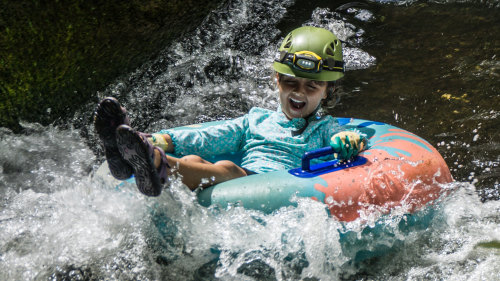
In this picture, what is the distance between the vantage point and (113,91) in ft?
18.5

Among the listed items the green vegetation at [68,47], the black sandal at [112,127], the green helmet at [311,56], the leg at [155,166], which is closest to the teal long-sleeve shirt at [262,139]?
the green helmet at [311,56]

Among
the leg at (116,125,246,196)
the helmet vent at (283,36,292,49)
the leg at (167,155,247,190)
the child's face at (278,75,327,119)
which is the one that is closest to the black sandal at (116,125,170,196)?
the leg at (116,125,246,196)

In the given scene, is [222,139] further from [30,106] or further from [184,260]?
[30,106]

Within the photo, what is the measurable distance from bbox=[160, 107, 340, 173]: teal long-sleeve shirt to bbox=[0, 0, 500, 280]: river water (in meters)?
0.62

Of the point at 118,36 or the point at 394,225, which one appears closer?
the point at 394,225

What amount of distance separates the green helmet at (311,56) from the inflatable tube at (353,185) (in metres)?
0.63

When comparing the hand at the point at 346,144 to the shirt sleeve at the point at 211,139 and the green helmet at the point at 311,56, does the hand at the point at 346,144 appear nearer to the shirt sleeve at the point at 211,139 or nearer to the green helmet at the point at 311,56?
the green helmet at the point at 311,56

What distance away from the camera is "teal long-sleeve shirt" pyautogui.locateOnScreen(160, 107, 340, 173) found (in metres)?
3.52

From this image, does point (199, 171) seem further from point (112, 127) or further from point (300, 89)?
point (300, 89)

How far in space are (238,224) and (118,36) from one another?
3.87 meters

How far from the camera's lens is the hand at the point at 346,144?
10.4 feet

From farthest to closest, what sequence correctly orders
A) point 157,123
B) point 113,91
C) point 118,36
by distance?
1. point 118,36
2. point 113,91
3. point 157,123

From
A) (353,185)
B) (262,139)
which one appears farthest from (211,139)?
(353,185)

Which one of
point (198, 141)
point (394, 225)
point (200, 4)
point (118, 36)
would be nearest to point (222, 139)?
point (198, 141)
